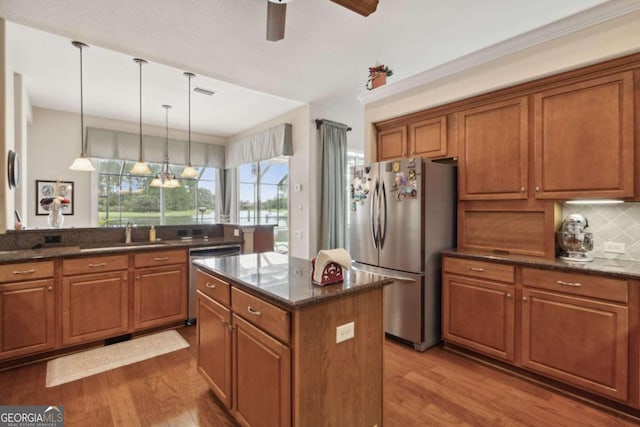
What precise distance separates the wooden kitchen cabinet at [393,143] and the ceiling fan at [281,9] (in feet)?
5.80

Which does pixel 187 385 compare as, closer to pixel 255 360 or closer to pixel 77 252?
pixel 255 360

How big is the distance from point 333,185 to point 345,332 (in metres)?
3.19

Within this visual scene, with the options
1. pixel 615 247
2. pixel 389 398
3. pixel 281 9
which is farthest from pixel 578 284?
pixel 281 9

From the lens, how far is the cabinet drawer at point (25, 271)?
2.46 metres

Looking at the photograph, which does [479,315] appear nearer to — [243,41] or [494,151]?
[494,151]

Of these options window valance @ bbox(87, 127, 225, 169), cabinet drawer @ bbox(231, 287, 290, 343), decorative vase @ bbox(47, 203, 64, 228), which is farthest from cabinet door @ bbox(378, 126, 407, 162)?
window valance @ bbox(87, 127, 225, 169)

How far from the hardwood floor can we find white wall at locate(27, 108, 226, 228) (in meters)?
3.02

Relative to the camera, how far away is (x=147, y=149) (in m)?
5.52

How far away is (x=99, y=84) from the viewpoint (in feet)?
12.4

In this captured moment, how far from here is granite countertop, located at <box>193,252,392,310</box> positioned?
1438 mm

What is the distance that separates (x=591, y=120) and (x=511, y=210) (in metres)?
0.87

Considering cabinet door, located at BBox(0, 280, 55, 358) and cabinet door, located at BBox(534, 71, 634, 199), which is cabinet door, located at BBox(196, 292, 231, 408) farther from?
cabinet door, located at BBox(534, 71, 634, 199)

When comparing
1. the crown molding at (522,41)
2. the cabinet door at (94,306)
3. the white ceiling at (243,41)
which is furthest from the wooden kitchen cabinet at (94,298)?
the crown molding at (522,41)

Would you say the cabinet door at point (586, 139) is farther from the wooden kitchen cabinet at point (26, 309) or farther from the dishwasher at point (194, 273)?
the wooden kitchen cabinet at point (26, 309)
